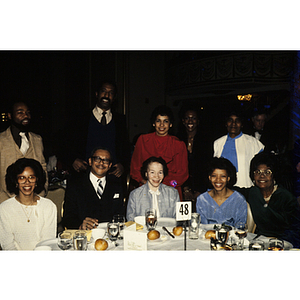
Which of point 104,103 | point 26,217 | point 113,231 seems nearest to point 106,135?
point 104,103

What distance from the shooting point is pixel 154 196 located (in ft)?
10.7

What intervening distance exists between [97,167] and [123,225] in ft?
3.27

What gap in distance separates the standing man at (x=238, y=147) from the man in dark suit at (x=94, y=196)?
123cm

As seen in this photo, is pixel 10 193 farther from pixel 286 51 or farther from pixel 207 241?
pixel 286 51

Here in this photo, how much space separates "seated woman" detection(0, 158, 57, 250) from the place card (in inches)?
44.5

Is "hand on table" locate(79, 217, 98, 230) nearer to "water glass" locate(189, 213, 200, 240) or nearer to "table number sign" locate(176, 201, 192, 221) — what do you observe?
"table number sign" locate(176, 201, 192, 221)

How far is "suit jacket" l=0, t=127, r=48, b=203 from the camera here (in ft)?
10.9

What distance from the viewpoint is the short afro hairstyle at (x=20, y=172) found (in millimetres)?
3180

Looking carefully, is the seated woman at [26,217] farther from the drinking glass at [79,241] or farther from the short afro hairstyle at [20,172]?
the drinking glass at [79,241]

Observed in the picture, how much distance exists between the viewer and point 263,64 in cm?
328

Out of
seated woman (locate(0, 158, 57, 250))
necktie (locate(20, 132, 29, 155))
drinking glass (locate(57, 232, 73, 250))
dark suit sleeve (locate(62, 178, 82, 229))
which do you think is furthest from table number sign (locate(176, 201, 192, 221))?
necktie (locate(20, 132, 29, 155))

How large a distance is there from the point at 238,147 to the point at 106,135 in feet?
4.93

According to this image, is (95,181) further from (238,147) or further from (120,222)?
(238,147)

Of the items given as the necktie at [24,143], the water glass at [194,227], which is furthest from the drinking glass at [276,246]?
the necktie at [24,143]
